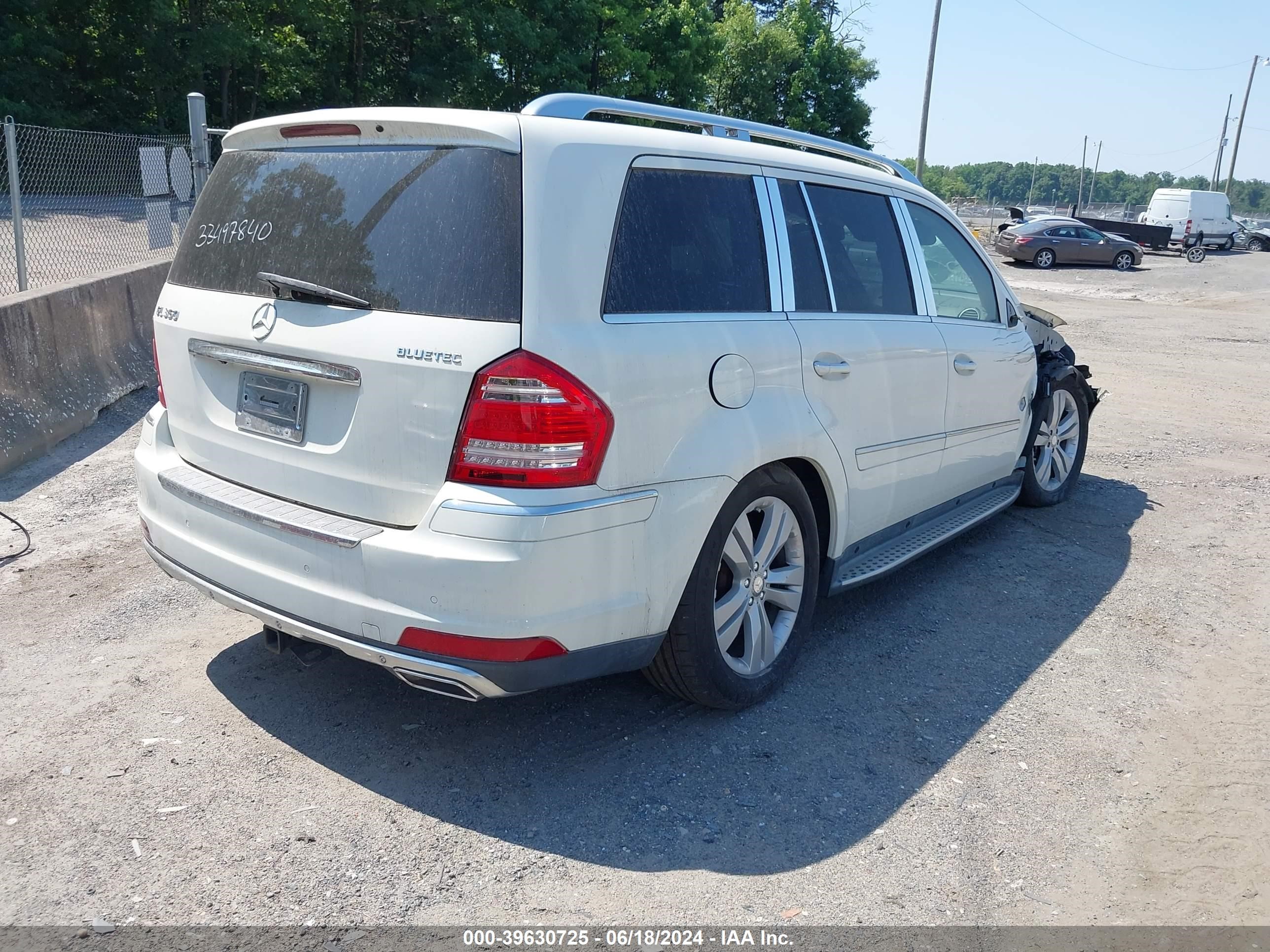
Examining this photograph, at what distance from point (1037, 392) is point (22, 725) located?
5.38m

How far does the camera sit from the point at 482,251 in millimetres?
2957

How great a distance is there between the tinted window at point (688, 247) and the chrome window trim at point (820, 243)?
36 cm

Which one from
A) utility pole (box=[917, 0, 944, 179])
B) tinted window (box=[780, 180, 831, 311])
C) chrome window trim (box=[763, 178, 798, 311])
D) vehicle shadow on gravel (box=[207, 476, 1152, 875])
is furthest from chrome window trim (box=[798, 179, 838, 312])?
utility pole (box=[917, 0, 944, 179])

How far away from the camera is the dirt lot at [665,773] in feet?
9.37

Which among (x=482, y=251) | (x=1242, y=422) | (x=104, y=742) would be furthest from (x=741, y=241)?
(x=1242, y=422)

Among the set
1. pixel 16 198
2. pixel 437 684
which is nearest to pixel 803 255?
pixel 437 684

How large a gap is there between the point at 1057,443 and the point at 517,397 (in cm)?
473

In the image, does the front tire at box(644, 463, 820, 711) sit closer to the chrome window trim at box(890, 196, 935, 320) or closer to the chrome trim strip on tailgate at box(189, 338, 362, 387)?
the chrome trim strip on tailgate at box(189, 338, 362, 387)

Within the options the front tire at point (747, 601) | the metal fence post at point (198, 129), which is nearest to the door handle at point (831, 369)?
the front tire at point (747, 601)

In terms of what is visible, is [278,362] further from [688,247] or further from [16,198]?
[16,198]

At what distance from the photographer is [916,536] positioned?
488 cm

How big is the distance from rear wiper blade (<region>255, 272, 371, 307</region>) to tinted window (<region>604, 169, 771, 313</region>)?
76cm

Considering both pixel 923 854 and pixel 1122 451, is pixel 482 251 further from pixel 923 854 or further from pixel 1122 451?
pixel 1122 451

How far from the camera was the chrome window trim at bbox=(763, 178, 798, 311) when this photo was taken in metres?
Answer: 3.86
